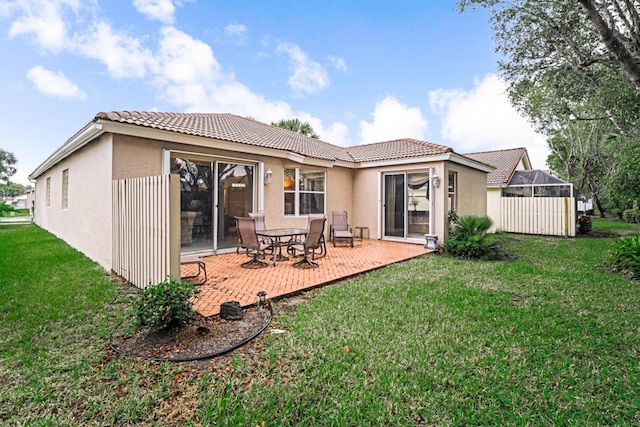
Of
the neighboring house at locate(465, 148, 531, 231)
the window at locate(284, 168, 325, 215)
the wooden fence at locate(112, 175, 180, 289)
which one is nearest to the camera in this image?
the wooden fence at locate(112, 175, 180, 289)

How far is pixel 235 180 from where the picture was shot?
936 centimetres

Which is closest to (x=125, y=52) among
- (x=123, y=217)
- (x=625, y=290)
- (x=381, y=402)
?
(x=123, y=217)

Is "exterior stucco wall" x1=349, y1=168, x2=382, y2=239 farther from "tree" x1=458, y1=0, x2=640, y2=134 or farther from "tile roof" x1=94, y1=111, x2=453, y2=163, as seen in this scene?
"tree" x1=458, y1=0, x2=640, y2=134

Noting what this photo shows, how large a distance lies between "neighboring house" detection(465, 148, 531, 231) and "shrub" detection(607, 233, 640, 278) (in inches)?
304

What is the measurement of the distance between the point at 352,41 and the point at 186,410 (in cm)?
1538

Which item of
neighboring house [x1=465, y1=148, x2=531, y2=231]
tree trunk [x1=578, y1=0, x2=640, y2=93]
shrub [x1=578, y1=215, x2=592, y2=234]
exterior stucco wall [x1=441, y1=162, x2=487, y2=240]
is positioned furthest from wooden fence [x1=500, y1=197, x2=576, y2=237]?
tree trunk [x1=578, y1=0, x2=640, y2=93]

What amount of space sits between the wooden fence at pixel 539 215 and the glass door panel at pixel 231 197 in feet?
46.9

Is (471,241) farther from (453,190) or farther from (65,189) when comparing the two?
(65,189)

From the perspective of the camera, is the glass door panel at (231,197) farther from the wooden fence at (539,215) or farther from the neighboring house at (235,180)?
the wooden fence at (539,215)

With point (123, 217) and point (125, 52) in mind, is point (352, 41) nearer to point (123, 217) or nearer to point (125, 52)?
point (125, 52)

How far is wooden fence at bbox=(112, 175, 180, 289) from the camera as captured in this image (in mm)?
4465

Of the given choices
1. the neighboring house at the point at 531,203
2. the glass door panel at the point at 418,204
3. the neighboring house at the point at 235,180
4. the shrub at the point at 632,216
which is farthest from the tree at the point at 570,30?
the shrub at the point at 632,216

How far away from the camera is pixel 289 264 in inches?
308

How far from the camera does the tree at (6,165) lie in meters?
50.7
